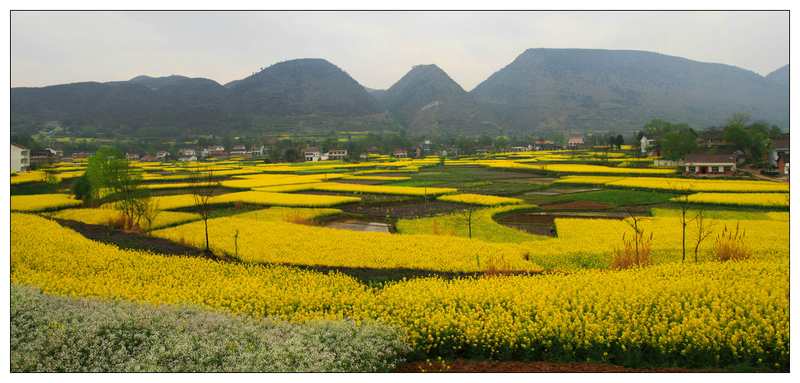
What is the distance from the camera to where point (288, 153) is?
7288 centimetres

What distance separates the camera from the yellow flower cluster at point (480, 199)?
1148 inches

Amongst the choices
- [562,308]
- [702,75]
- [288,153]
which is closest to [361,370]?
[562,308]

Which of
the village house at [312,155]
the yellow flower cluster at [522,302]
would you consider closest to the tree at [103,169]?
the yellow flower cluster at [522,302]

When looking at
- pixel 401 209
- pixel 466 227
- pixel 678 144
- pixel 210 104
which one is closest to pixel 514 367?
pixel 466 227

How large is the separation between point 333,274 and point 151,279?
4552 mm

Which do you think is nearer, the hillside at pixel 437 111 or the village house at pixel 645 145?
the village house at pixel 645 145

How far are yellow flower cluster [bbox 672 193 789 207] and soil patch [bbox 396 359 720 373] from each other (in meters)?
21.8

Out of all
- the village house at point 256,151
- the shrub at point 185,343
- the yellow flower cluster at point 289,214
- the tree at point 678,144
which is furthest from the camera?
the village house at point 256,151

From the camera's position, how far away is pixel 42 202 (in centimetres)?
2480

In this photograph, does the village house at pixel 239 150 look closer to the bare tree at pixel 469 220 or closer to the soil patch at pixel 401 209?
the soil patch at pixel 401 209

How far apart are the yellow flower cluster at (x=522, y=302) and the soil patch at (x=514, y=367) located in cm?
29

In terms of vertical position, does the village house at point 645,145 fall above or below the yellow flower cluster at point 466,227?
above

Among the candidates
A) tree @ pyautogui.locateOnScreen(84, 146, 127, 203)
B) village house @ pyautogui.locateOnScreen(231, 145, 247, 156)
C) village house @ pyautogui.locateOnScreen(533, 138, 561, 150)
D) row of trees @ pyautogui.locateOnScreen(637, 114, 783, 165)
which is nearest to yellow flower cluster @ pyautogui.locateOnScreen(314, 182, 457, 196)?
tree @ pyautogui.locateOnScreen(84, 146, 127, 203)

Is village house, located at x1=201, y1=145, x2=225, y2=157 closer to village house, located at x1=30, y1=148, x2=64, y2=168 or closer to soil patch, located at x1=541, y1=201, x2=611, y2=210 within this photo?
village house, located at x1=30, y1=148, x2=64, y2=168
